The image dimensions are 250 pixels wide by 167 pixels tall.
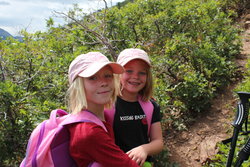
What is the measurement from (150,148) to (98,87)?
2.21 feet

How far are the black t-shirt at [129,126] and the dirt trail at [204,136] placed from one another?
1.61m

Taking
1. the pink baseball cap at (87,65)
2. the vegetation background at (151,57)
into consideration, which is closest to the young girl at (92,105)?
the pink baseball cap at (87,65)

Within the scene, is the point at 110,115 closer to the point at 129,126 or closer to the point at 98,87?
the point at 129,126

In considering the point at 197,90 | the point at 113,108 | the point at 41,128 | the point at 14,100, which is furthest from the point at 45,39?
the point at 41,128

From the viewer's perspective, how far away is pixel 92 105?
145cm

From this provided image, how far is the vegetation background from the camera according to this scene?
8.38 ft

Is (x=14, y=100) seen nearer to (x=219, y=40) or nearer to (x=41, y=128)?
(x=41, y=128)

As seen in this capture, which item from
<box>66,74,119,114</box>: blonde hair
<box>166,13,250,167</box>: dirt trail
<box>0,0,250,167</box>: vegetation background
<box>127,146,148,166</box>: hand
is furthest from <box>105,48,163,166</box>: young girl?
<box>166,13,250,167</box>: dirt trail

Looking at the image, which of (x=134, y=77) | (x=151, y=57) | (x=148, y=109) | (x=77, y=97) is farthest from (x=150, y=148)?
(x=151, y=57)

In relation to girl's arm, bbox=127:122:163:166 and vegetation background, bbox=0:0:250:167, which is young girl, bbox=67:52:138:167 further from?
vegetation background, bbox=0:0:250:167

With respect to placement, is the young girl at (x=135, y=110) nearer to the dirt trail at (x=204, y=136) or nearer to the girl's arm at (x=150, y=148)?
the girl's arm at (x=150, y=148)

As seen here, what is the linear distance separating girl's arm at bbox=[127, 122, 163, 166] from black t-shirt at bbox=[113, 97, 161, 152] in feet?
0.18

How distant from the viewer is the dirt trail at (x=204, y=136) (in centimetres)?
312

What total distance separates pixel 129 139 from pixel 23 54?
2908 mm
